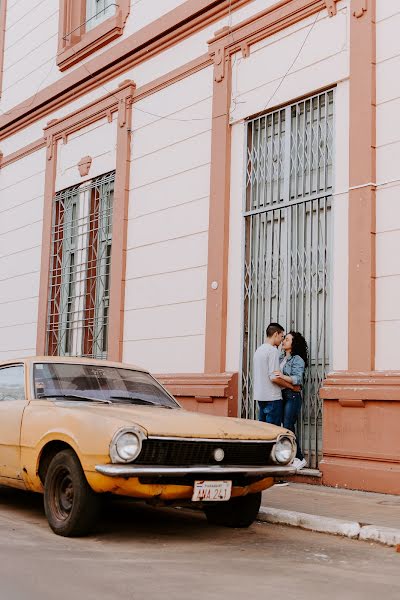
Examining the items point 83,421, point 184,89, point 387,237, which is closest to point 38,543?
point 83,421

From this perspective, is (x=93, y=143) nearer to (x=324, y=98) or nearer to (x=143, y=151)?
(x=143, y=151)

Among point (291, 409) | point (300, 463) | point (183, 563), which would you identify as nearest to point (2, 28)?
point (291, 409)

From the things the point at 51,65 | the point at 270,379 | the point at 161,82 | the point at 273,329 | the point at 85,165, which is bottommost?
the point at 270,379

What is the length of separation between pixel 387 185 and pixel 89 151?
21.9 ft

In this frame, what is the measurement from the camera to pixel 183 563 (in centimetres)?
500

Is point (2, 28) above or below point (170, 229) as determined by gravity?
above

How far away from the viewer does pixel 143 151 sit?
12.4m

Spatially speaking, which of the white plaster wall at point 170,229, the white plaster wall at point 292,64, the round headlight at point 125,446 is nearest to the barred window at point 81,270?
the white plaster wall at point 170,229

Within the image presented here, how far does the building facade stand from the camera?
28.1 ft

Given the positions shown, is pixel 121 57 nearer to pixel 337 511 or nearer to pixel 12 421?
pixel 12 421

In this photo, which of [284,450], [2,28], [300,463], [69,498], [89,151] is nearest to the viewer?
[69,498]

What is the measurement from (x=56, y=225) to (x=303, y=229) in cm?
619

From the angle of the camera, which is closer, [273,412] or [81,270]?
[273,412]

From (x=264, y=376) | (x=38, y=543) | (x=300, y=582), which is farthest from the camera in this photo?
(x=264, y=376)
